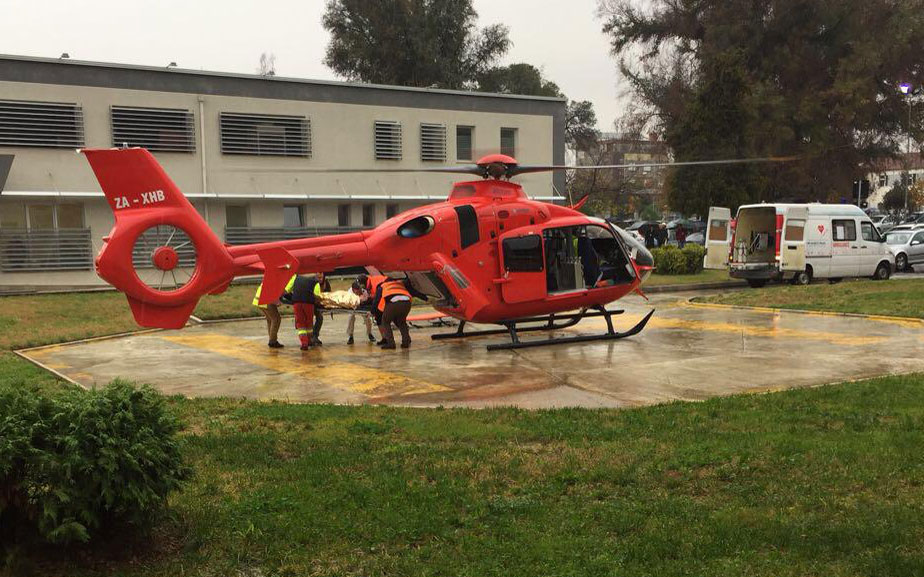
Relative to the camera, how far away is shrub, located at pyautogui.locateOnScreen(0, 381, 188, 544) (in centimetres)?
429

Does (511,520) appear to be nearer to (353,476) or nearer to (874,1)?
(353,476)

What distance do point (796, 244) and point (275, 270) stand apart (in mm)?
17220

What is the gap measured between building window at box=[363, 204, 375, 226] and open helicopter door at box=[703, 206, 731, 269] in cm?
1177

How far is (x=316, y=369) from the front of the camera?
38.2ft

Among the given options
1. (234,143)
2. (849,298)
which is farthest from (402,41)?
(849,298)

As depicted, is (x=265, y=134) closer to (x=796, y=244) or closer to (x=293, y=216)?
(x=293, y=216)

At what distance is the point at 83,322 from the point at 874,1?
37.5m

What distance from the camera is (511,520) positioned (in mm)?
5133

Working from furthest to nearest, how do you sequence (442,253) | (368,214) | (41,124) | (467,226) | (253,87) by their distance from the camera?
(368,214)
(253,87)
(41,124)
(467,226)
(442,253)

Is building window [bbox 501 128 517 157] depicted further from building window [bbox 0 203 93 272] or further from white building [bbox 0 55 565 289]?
building window [bbox 0 203 93 272]

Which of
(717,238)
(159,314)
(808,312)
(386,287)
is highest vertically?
(717,238)

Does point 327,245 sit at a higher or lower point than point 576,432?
higher

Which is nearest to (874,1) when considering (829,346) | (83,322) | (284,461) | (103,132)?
(829,346)

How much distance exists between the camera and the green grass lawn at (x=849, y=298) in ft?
54.2
